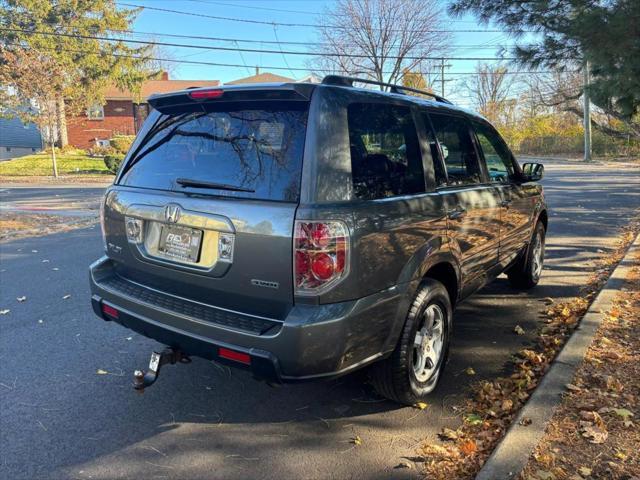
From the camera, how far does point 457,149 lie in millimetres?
4000

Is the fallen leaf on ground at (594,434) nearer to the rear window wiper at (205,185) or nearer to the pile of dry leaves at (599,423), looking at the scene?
the pile of dry leaves at (599,423)

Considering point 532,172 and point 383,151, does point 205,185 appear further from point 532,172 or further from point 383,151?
point 532,172

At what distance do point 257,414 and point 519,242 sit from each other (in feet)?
10.6

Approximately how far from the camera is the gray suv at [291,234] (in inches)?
102

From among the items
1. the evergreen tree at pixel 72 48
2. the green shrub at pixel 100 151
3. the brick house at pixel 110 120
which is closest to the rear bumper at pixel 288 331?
the evergreen tree at pixel 72 48

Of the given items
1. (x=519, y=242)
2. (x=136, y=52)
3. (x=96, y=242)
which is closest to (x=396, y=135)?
(x=519, y=242)

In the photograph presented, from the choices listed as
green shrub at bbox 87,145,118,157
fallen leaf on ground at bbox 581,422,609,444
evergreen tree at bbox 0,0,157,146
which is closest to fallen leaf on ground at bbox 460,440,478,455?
fallen leaf on ground at bbox 581,422,609,444

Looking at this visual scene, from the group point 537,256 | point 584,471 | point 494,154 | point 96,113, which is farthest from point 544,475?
point 96,113

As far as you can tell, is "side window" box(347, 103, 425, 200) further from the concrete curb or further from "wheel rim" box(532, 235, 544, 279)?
"wheel rim" box(532, 235, 544, 279)

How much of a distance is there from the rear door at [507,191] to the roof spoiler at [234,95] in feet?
7.27

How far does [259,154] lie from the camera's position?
2832 millimetres

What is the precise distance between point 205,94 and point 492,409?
8.76 ft

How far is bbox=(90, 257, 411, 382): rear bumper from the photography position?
8.41ft

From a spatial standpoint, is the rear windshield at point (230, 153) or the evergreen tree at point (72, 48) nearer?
the rear windshield at point (230, 153)
